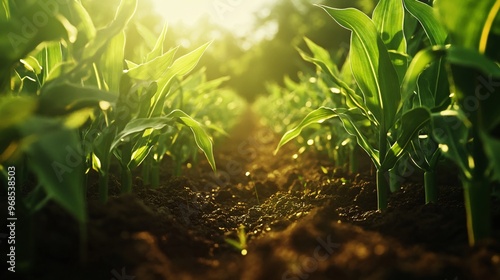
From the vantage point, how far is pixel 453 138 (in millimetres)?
1511

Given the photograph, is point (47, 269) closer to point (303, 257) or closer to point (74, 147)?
point (74, 147)

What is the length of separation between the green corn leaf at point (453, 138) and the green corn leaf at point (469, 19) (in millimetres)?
254

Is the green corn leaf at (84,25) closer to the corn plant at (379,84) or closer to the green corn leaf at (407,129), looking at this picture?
the corn plant at (379,84)

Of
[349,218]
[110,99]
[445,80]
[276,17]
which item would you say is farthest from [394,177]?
[276,17]

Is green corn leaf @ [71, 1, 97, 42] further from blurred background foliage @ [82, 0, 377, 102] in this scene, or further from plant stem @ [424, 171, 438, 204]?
blurred background foliage @ [82, 0, 377, 102]

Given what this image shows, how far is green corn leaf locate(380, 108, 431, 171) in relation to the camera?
5.49ft

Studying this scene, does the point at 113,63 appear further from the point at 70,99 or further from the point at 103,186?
the point at 70,99

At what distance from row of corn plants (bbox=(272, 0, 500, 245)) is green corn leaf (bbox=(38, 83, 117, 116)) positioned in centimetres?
97

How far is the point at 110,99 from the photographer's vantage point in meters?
1.30

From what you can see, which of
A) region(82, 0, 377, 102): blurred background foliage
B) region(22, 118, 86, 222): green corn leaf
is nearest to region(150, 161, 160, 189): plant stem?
region(22, 118, 86, 222): green corn leaf

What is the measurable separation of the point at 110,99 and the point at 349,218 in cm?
134

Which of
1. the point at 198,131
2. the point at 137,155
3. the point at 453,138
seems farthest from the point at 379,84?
the point at 137,155

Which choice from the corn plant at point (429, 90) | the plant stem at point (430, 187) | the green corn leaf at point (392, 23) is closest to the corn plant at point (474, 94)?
the corn plant at point (429, 90)

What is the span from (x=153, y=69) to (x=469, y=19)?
1304 mm
